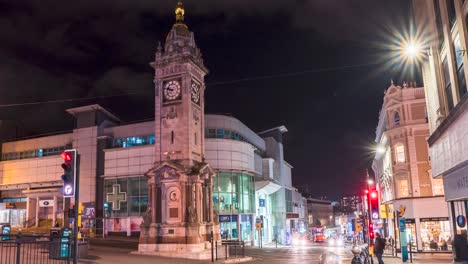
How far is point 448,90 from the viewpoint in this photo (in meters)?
21.6

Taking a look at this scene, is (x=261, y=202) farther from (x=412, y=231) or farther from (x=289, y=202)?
(x=412, y=231)

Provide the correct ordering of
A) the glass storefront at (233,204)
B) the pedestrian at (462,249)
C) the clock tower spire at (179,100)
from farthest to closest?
the glass storefront at (233,204), the clock tower spire at (179,100), the pedestrian at (462,249)

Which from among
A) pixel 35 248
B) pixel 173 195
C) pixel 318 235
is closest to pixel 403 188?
pixel 173 195

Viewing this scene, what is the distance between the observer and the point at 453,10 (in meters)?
19.4

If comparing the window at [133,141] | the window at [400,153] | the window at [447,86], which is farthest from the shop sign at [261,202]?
the window at [447,86]

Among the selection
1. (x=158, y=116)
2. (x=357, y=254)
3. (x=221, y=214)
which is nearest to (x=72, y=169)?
(x=357, y=254)

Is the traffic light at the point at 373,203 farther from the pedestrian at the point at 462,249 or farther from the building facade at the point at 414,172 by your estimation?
the building facade at the point at 414,172

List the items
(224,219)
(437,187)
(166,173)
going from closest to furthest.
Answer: (166,173)
(437,187)
(224,219)

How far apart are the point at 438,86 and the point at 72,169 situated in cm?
1806

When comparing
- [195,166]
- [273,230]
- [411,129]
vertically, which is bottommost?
[273,230]

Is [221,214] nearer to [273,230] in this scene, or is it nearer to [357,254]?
[273,230]

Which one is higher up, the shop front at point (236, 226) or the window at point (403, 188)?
the window at point (403, 188)

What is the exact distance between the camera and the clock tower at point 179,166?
35.4 meters

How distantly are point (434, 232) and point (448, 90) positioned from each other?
1017 inches
